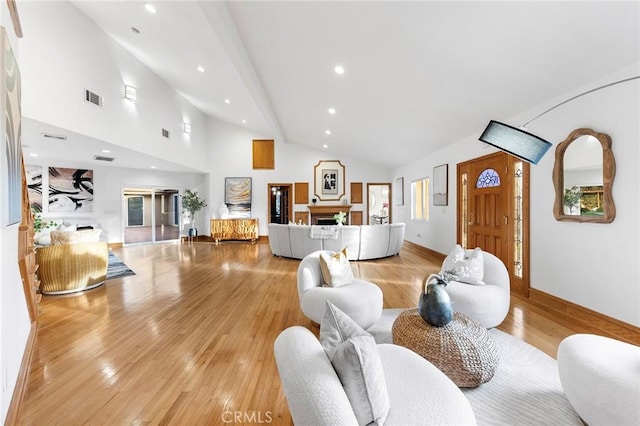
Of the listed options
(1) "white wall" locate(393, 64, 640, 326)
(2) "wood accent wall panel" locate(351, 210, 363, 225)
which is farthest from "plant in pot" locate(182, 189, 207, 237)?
(1) "white wall" locate(393, 64, 640, 326)

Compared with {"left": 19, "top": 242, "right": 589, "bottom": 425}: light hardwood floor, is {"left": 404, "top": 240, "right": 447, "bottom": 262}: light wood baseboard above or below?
above

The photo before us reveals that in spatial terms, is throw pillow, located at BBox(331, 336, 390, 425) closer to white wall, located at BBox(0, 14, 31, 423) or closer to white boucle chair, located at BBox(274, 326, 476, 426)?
white boucle chair, located at BBox(274, 326, 476, 426)

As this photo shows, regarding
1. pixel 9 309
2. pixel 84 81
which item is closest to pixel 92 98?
pixel 84 81

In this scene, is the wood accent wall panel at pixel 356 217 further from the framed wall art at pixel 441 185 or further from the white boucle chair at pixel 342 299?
the white boucle chair at pixel 342 299

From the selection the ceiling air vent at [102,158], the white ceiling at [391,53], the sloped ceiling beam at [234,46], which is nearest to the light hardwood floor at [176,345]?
the white ceiling at [391,53]

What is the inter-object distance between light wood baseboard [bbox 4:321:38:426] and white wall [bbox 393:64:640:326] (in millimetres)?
4568

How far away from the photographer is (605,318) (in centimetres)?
263

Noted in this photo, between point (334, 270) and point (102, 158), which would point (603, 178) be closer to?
point (334, 270)

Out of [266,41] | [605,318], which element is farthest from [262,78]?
[605,318]

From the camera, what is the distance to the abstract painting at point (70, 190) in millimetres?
7059

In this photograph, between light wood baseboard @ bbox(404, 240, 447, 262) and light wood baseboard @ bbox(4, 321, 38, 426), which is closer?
light wood baseboard @ bbox(4, 321, 38, 426)

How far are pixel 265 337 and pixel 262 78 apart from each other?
14.9 ft

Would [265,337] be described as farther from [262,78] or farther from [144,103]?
[144,103]

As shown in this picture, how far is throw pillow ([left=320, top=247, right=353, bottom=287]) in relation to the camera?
280 centimetres
